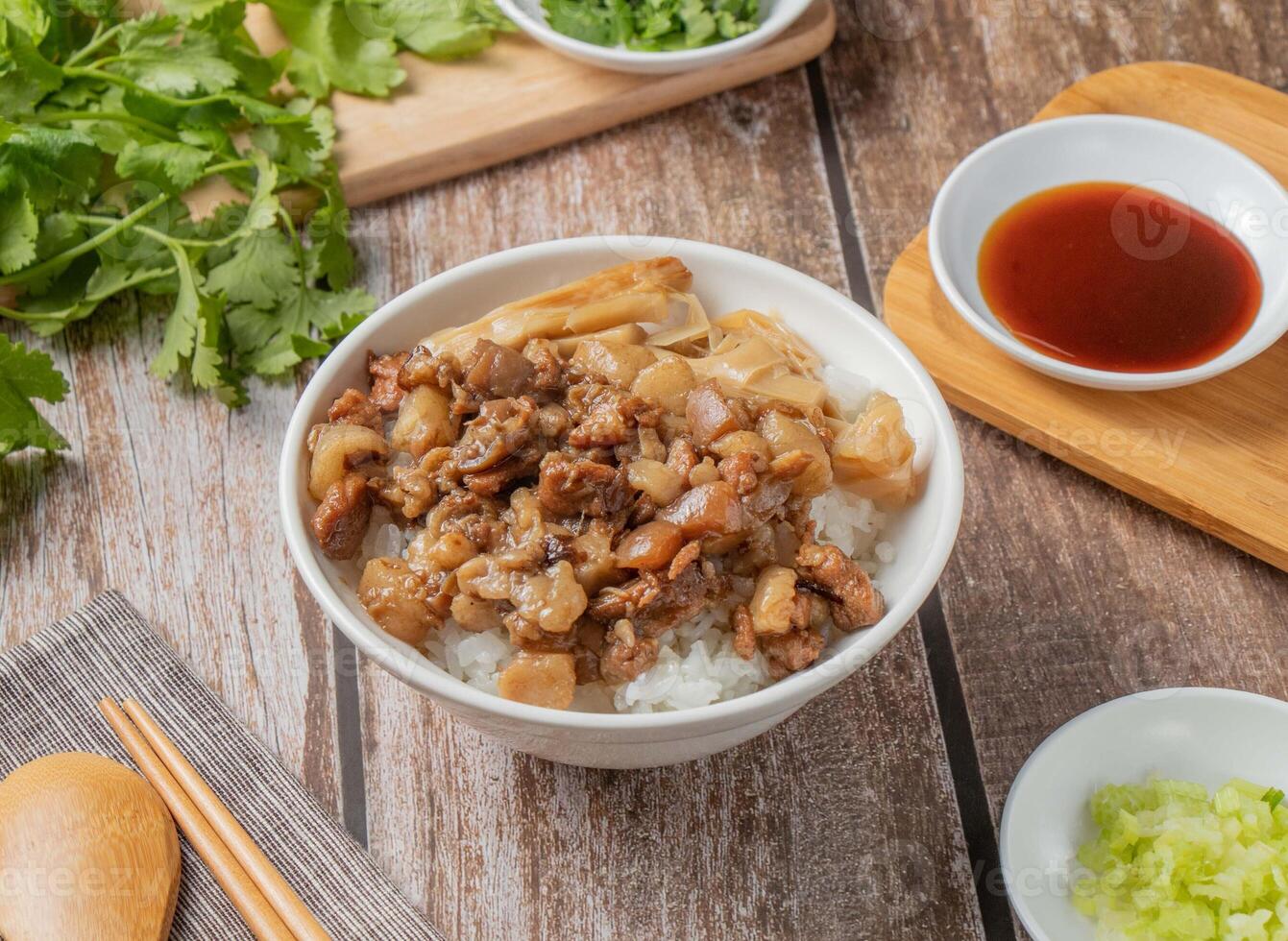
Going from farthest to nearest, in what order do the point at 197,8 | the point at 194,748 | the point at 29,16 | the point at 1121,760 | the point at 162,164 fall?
the point at 197,8 → the point at 29,16 → the point at 162,164 → the point at 194,748 → the point at 1121,760

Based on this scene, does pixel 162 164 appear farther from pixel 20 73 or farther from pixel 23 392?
pixel 23 392

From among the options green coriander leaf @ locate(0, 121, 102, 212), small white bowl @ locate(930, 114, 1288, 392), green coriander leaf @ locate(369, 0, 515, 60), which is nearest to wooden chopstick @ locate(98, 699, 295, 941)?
green coriander leaf @ locate(0, 121, 102, 212)

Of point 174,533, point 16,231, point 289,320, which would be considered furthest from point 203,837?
point 16,231

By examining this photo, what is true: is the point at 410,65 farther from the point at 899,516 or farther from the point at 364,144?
the point at 899,516

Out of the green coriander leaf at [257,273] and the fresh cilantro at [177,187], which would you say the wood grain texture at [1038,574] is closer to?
the fresh cilantro at [177,187]

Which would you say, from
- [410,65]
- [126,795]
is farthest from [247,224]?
[126,795]

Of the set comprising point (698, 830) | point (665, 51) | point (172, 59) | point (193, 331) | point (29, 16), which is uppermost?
point (29, 16)

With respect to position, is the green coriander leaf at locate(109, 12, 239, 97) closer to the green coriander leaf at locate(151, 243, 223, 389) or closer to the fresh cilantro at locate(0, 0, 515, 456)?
the fresh cilantro at locate(0, 0, 515, 456)

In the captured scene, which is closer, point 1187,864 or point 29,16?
point 1187,864
